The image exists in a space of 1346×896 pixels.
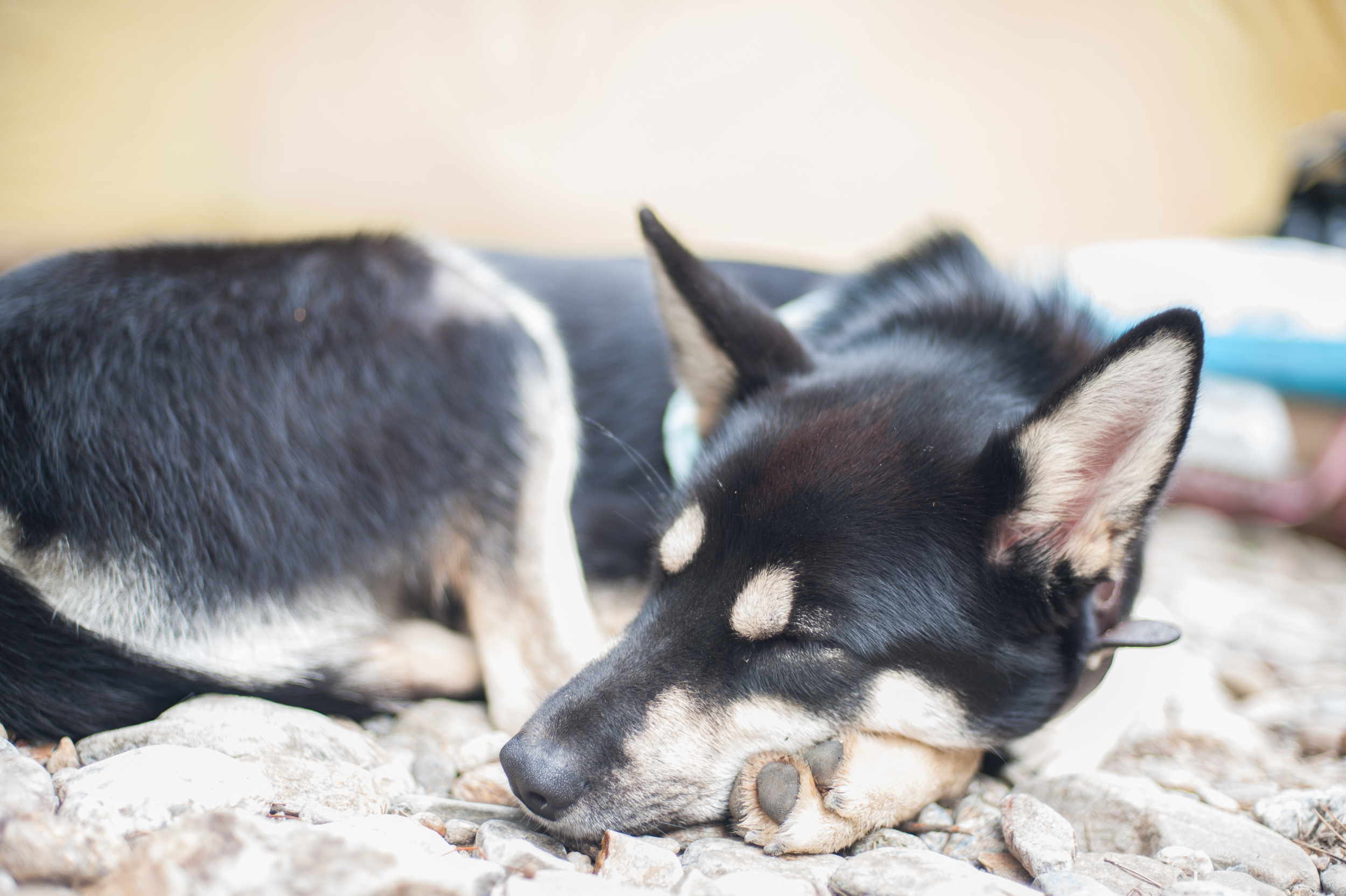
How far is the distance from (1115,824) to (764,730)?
2.39 feet

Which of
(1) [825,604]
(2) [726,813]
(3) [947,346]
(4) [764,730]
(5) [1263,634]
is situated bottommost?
(5) [1263,634]

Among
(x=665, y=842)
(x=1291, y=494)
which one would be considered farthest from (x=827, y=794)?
(x=1291, y=494)

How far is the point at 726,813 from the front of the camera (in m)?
1.53

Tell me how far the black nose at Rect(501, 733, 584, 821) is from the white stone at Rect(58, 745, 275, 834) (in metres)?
0.40

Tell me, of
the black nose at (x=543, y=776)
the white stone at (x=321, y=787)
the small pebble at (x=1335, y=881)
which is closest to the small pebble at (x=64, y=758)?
the white stone at (x=321, y=787)

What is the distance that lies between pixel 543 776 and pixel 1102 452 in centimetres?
115

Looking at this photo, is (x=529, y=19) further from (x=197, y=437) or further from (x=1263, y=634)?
(x=1263, y=634)

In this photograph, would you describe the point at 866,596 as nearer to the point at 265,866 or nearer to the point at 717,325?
the point at 717,325

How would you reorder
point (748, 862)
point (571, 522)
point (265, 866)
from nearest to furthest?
point (265, 866) → point (748, 862) → point (571, 522)

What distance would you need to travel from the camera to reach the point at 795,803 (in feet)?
4.84

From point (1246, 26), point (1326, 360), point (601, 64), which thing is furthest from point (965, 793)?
point (1246, 26)

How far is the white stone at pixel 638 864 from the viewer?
1.30m

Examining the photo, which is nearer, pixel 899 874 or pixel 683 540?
pixel 899 874

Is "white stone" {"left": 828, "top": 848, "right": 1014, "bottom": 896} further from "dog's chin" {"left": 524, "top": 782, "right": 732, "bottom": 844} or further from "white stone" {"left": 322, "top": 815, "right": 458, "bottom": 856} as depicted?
"white stone" {"left": 322, "top": 815, "right": 458, "bottom": 856}
